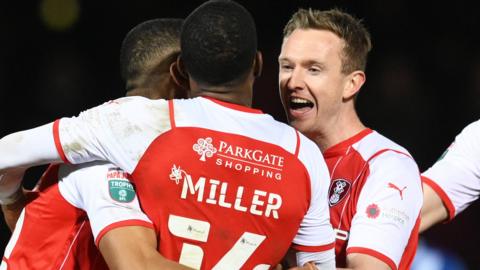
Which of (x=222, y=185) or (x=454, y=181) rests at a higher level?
(x=222, y=185)

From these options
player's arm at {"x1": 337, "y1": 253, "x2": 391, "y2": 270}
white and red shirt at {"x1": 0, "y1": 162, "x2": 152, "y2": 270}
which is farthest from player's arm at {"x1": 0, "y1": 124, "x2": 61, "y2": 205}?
player's arm at {"x1": 337, "y1": 253, "x2": 391, "y2": 270}

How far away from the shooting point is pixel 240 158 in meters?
2.62

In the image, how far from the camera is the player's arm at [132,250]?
2.56m

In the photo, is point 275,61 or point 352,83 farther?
point 275,61

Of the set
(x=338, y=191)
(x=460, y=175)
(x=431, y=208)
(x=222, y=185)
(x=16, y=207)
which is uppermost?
(x=222, y=185)

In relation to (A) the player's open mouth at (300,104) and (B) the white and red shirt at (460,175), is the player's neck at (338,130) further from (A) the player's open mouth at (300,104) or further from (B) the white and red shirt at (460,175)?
(B) the white and red shirt at (460,175)

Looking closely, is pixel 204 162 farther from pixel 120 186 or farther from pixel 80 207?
pixel 80 207

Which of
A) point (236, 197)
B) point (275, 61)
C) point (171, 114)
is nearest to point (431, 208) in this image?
point (236, 197)

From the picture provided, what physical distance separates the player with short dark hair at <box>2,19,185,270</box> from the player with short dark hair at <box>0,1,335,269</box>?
0.06 m

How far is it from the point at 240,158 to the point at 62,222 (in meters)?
0.64

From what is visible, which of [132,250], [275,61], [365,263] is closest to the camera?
[132,250]

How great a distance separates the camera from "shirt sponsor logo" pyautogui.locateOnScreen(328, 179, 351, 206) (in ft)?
10.8

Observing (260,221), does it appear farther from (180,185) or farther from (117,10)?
(117,10)

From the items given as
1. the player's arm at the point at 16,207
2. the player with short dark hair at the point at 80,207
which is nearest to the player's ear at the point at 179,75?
the player with short dark hair at the point at 80,207
